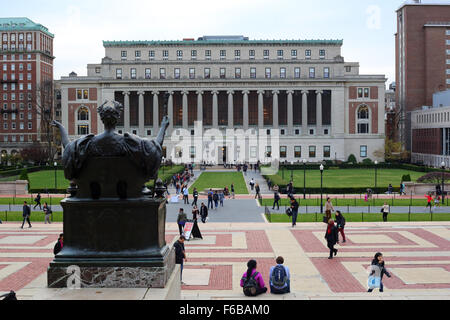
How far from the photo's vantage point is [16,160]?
350 ft

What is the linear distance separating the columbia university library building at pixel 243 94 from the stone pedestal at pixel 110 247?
4007 inches

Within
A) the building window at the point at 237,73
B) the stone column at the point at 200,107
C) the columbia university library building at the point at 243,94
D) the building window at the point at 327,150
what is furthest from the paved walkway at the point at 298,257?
the building window at the point at 237,73

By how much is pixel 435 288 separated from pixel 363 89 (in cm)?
9920

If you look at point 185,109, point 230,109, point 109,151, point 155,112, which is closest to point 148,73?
point 155,112

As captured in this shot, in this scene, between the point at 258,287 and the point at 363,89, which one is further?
the point at 363,89

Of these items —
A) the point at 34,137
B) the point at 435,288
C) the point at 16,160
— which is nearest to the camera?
the point at 435,288

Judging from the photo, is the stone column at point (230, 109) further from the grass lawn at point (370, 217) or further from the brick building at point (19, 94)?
the grass lawn at point (370, 217)

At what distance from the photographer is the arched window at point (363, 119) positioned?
112 metres

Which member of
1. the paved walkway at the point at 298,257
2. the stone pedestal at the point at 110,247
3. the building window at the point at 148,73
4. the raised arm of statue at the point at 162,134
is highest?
the building window at the point at 148,73

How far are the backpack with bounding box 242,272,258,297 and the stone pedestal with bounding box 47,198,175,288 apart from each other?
7.13 metres

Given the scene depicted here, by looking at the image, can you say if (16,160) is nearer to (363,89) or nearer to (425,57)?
(363,89)

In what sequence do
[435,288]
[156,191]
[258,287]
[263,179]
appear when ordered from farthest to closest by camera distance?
[263,179]
[435,288]
[258,287]
[156,191]

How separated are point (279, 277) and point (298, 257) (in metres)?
7.67
